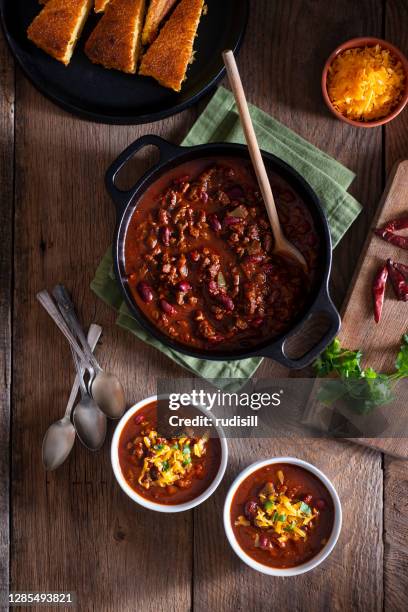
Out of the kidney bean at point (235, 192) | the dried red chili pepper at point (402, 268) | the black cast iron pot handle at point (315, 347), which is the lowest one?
the black cast iron pot handle at point (315, 347)

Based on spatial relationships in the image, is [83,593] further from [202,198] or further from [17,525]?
[202,198]

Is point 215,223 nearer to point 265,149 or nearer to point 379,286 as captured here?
point 265,149

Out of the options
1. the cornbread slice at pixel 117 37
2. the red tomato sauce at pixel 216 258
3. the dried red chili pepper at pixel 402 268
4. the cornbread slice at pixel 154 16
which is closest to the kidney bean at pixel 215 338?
the red tomato sauce at pixel 216 258

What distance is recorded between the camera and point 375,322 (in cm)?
258

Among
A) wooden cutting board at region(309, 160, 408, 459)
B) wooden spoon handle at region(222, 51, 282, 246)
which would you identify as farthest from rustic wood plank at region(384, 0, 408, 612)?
wooden spoon handle at region(222, 51, 282, 246)

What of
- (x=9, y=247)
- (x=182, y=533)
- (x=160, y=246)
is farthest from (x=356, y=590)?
(x=9, y=247)

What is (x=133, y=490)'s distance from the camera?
2543 millimetres

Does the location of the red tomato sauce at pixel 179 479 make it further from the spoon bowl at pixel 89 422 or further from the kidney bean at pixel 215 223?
the kidney bean at pixel 215 223

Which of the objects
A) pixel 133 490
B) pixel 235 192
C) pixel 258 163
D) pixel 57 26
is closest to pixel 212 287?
pixel 235 192

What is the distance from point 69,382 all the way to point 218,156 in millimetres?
1026

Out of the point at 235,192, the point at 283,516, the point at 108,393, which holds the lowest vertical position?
the point at 283,516

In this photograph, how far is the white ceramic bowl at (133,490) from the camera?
2510 mm

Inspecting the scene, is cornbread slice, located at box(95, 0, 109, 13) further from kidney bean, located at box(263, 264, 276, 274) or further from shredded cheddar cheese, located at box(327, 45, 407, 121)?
kidney bean, located at box(263, 264, 276, 274)

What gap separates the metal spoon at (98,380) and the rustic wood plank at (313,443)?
0.47 meters
